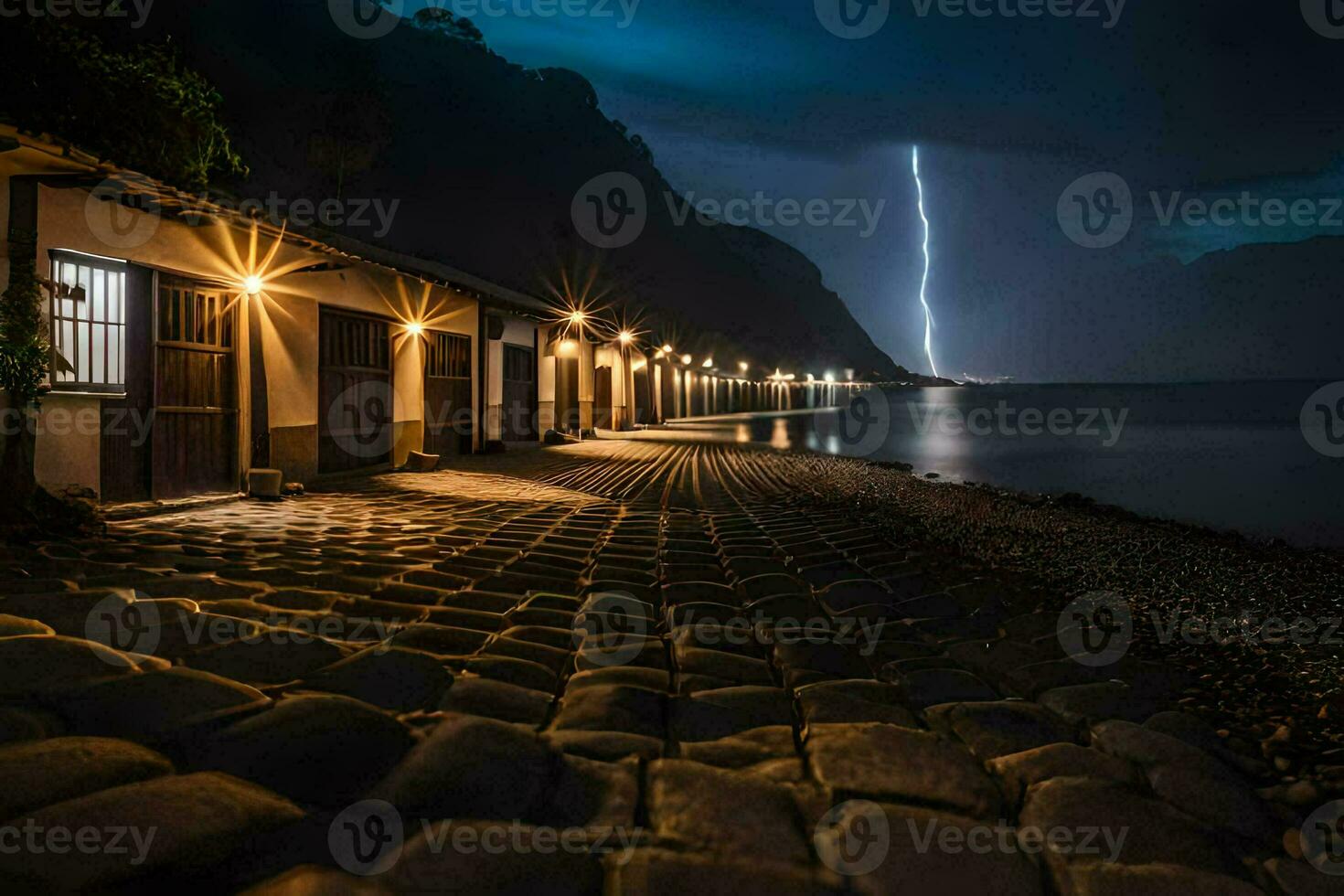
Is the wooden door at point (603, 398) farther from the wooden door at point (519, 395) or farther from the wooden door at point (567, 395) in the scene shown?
the wooden door at point (519, 395)

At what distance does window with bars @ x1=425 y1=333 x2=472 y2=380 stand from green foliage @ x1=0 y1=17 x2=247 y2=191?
484 centimetres

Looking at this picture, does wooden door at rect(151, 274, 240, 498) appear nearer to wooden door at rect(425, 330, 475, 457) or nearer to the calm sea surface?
wooden door at rect(425, 330, 475, 457)

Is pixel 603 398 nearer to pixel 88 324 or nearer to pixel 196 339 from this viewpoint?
pixel 196 339

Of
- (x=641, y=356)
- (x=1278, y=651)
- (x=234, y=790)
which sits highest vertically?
(x=641, y=356)

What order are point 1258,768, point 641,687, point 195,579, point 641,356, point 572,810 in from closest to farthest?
point 572,810
point 1258,768
point 641,687
point 195,579
point 641,356

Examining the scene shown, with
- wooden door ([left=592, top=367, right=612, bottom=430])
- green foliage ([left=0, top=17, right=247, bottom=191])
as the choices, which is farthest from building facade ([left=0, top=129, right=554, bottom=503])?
wooden door ([left=592, top=367, right=612, bottom=430])

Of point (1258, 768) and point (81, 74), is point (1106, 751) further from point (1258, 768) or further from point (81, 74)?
point (81, 74)

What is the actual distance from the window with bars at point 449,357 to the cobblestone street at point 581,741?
30.1 feet

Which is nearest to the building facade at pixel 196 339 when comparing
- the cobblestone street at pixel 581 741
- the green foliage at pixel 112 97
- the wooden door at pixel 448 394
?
the wooden door at pixel 448 394

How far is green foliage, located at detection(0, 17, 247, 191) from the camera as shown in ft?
37.2

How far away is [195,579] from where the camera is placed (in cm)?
436

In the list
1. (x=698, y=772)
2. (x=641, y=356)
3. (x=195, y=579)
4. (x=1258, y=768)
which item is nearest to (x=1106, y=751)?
(x=1258, y=768)

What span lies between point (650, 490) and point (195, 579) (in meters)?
7.22

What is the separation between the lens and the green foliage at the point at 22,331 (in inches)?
224
